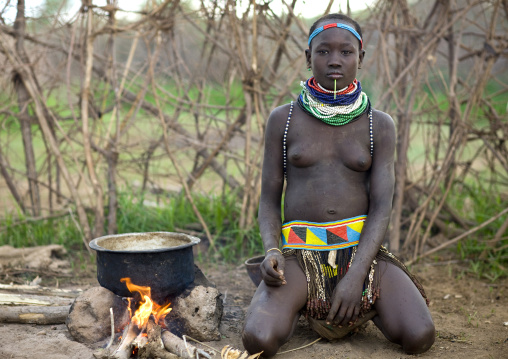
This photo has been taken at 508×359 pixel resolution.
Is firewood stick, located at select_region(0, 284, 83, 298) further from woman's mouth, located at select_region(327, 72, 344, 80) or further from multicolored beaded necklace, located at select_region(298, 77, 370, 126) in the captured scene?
woman's mouth, located at select_region(327, 72, 344, 80)

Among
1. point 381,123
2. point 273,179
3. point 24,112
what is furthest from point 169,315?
point 24,112

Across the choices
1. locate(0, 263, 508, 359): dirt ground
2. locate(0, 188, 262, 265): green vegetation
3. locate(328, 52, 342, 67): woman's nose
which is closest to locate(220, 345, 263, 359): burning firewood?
locate(0, 263, 508, 359): dirt ground

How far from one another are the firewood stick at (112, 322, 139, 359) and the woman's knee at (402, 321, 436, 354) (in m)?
1.29

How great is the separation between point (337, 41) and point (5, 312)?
2.29m

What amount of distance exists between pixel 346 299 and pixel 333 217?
44cm

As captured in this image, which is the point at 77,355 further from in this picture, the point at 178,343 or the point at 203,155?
the point at 203,155

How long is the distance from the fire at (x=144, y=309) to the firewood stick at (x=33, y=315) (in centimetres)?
55

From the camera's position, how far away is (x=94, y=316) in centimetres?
276

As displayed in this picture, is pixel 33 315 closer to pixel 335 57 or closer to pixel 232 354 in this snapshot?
pixel 232 354

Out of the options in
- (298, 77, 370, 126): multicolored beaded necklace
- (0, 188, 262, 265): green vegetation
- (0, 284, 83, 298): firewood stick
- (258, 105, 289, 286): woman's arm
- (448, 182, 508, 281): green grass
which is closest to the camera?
(298, 77, 370, 126): multicolored beaded necklace

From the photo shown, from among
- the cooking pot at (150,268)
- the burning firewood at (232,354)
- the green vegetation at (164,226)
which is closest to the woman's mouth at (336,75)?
the cooking pot at (150,268)

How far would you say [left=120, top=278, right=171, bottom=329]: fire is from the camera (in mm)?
2590

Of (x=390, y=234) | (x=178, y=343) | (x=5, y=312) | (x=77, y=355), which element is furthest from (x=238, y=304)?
(x=390, y=234)

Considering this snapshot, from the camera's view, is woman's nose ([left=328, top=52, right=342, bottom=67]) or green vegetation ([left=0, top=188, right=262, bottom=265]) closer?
woman's nose ([left=328, top=52, right=342, bottom=67])
